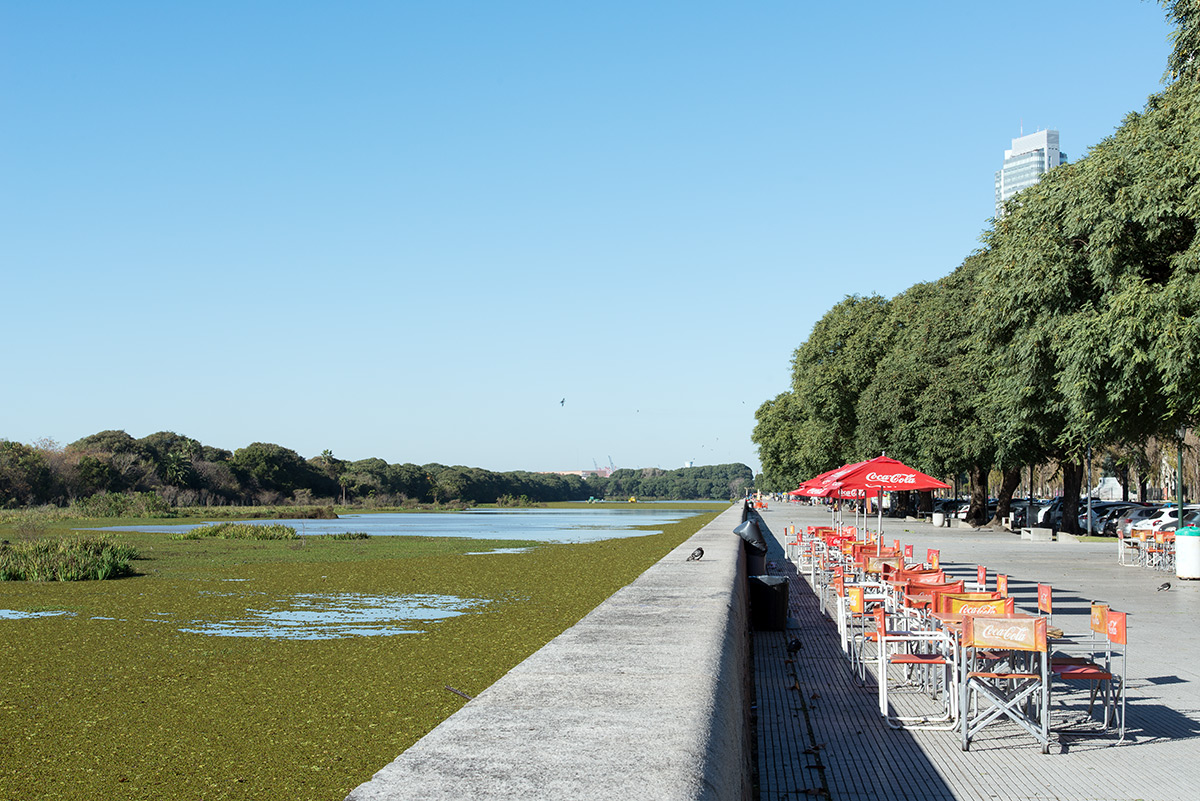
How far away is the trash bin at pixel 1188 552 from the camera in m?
18.1

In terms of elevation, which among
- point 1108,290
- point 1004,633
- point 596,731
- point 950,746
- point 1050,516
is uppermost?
point 1108,290

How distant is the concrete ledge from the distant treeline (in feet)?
248

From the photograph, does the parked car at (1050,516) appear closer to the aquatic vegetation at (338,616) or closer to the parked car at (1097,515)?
the parked car at (1097,515)

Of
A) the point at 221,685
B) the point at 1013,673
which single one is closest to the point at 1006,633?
the point at 1013,673

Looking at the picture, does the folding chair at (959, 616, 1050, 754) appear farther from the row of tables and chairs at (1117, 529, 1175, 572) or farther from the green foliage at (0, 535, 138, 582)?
the green foliage at (0, 535, 138, 582)

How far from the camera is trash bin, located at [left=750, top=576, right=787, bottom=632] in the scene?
1143 cm

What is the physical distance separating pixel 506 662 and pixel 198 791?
444 cm

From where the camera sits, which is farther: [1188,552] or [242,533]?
[242,533]

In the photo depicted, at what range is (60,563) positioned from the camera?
882 inches

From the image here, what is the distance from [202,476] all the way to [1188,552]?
9977 cm

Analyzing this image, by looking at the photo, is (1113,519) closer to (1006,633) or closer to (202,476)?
(1006,633)

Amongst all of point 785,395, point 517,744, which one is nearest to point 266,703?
point 517,744

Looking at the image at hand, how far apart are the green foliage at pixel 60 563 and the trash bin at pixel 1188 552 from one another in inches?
854

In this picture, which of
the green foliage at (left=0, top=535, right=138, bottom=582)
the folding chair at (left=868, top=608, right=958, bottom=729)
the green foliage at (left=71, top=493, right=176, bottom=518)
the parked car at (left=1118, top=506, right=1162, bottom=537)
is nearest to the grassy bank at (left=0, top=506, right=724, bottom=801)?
the green foliage at (left=0, top=535, right=138, bottom=582)
